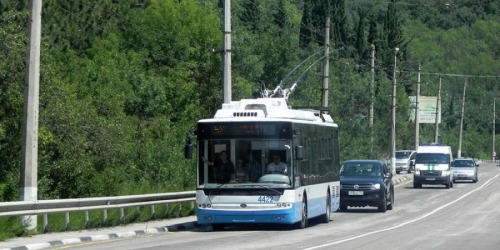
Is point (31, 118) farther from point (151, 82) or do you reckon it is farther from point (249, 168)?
point (151, 82)

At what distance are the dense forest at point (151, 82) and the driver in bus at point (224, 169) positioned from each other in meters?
6.87

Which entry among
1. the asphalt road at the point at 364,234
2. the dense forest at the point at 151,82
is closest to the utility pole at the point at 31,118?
the asphalt road at the point at 364,234

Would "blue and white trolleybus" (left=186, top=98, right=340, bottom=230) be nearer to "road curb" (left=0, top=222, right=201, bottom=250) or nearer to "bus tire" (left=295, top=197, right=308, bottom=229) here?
"bus tire" (left=295, top=197, right=308, bottom=229)

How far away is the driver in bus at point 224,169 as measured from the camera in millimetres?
26031

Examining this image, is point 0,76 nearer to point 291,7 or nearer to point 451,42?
point 291,7

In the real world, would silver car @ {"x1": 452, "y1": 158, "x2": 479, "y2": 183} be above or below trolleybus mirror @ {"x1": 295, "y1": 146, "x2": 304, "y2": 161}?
below

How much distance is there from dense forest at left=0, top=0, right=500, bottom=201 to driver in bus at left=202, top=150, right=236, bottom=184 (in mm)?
6866

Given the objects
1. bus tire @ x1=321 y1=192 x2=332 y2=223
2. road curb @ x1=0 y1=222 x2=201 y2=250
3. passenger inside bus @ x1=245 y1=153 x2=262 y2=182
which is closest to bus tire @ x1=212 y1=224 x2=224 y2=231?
road curb @ x1=0 y1=222 x2=201 y2=250

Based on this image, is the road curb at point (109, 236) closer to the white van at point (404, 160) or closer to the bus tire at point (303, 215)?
the bus tire at point (303, 215)

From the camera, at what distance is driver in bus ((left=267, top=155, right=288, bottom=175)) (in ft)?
85.4

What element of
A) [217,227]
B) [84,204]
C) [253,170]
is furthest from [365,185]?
[84,204]

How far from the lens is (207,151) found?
26328 millimetres

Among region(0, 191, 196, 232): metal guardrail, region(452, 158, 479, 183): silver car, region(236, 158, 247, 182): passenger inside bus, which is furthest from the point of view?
region(452, 158, 479, 183): silver car

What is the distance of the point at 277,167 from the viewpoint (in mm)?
26062
